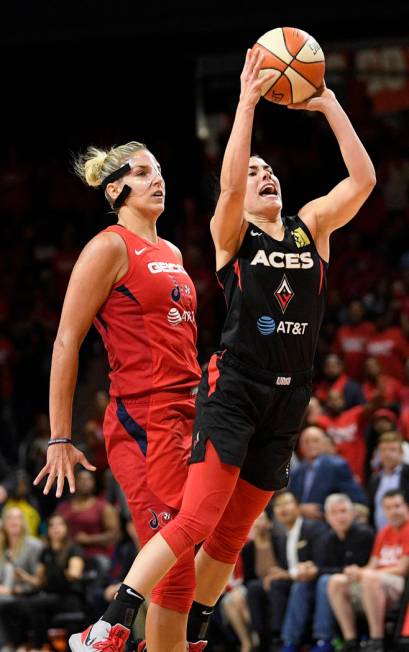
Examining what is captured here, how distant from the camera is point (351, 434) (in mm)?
11719

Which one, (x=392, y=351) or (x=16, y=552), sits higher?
(x=392, y=351)

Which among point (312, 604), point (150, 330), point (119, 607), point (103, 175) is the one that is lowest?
point (312, 604)

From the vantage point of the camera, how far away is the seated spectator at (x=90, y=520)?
39.1 ft

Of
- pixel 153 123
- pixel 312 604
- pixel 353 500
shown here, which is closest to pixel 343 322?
pixel 353 500

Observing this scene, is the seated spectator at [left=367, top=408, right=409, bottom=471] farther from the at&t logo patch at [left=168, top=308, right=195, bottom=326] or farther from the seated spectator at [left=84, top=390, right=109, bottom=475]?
the at&t logo patch at [left=168, top=308, right=195, bottom=326]

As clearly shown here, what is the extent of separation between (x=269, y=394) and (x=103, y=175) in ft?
4.52

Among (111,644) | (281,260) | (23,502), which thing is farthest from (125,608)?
(23,502)

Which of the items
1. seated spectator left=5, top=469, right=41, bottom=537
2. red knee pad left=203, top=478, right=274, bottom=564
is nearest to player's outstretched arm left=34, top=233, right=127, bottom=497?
red knee pad left=203, top=478, right=274, bottom=564

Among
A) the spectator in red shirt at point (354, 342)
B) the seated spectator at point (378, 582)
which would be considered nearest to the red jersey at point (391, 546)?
the seated spectator at point (378, 582)

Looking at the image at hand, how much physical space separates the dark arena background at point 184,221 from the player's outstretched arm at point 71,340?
1.01 metres

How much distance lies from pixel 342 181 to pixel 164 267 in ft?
2.88

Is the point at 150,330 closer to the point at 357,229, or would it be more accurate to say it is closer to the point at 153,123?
the point at 357,229

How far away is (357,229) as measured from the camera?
55.8ft

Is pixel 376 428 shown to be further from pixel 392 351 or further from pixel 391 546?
pixel 392 351
